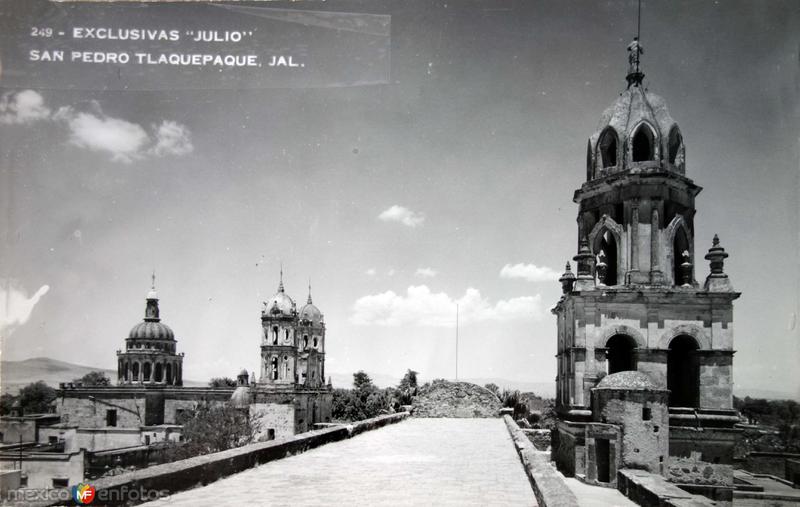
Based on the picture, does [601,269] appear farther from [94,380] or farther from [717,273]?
[94,380]

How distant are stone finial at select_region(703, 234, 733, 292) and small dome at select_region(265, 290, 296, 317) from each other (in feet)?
125

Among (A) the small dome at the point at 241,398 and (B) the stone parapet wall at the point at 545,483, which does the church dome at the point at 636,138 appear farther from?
(A) the small dome at the point at 241,398

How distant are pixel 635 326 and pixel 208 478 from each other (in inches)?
704

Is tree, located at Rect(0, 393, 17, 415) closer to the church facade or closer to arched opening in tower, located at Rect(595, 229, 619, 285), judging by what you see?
the church facade

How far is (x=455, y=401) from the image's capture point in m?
29.8

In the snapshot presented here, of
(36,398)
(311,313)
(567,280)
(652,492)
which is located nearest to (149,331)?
(311,313)

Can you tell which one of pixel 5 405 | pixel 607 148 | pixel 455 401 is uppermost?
pixel 607 148

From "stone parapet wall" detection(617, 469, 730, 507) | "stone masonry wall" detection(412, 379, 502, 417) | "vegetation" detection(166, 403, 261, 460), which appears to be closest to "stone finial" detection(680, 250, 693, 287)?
"stone parapet wall" detection(617, 469, 730, 507)

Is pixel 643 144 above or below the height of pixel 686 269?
above

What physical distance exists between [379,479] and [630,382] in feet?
45.8

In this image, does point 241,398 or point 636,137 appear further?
point 241,398

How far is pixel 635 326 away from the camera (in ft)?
78.5

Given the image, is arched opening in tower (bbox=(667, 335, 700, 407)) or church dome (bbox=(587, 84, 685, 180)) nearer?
arched opening in tower (bbox=(667, 335, 700, 407))

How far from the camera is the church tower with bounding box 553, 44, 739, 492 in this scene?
920 inches
